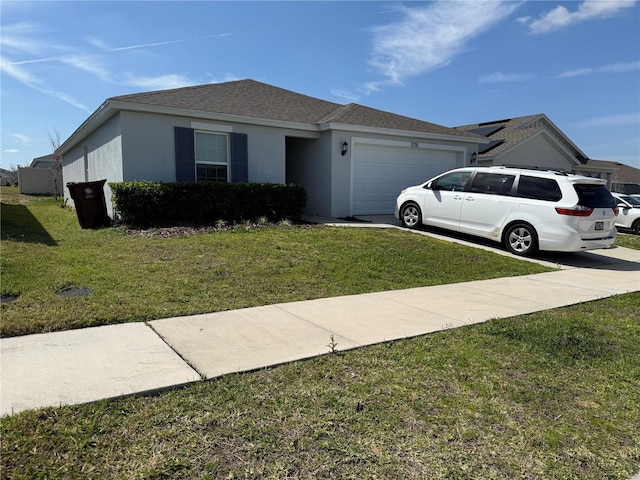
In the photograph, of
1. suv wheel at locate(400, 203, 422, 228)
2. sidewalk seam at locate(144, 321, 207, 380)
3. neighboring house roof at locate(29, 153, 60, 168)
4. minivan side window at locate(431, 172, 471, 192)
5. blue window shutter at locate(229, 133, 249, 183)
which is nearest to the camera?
sidewalk seam at locate(144, 321, 207, 380)

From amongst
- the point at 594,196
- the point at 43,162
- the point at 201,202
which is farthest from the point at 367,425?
the point at 43,162

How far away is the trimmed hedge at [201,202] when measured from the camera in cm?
1075

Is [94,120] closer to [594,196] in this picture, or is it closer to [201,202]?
[201,202]

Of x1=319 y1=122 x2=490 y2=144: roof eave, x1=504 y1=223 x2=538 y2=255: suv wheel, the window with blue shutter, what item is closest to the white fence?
the window with blue shutter

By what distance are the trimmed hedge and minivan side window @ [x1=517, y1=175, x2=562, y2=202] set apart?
5.86 metres

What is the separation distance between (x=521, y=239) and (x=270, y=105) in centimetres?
901

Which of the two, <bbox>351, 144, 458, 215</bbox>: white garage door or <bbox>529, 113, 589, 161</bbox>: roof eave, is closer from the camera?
<bbox>351, 144, 458, 215</bbox>: white garage door

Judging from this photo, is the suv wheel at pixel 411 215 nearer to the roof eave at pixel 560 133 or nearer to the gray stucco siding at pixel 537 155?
the gray stucco siding at pixel 537 155

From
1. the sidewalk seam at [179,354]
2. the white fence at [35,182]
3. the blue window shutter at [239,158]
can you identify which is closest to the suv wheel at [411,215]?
the blue window shutter at [239,158]

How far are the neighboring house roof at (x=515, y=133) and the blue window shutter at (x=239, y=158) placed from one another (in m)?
11.9

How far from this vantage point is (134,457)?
246 cm

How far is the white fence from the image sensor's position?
30.7 meters

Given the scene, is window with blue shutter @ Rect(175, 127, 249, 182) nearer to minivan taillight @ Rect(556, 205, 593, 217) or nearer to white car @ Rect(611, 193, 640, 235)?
minivan taillight @ Rect(556, 205, 593, 217)

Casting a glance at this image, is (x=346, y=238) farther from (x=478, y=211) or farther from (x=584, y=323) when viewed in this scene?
(x=584, y=323)
